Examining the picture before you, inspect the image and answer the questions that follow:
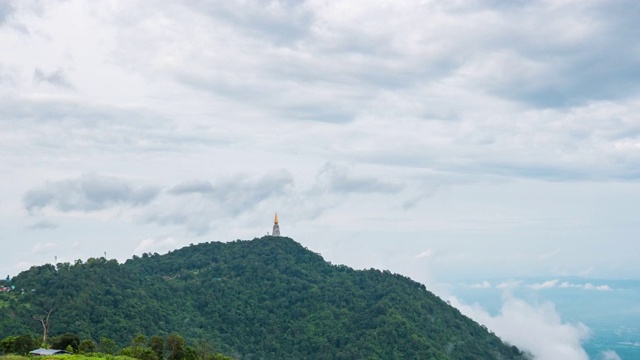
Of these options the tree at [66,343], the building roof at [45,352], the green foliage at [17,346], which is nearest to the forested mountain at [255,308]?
the tree at [66,343]

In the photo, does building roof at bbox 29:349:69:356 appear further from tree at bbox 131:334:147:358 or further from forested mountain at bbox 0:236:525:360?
forested mountain at bbox 0:236:525:360

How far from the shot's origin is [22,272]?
464 feet

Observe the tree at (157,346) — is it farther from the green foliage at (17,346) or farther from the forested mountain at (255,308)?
the forested mountain at (255,308)

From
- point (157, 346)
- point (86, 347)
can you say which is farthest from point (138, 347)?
point (86, 347)

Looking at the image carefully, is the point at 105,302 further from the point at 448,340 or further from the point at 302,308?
the point at 448,340

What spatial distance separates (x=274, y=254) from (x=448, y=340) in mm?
56703

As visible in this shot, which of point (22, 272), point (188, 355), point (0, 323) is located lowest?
point (188, 355)

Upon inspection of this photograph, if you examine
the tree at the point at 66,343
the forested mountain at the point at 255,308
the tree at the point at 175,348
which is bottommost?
the tree at the point at 175,348

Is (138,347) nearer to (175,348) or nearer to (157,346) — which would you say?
(157,346)

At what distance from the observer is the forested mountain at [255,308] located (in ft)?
405

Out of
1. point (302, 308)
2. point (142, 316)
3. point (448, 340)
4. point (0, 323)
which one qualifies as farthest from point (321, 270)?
point (0, 323)

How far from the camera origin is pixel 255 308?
160 meters

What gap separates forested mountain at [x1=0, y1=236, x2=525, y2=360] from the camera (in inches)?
4862

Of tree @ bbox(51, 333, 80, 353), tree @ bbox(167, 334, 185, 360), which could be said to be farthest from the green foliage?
tree @ bbox(167, 334, 185, 360)
